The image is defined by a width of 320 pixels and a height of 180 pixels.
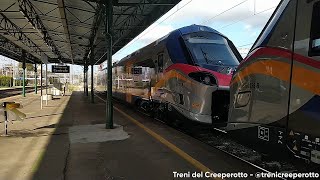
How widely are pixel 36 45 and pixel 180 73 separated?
2635cm

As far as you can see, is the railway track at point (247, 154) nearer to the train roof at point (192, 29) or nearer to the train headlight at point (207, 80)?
the train headlight at point (207, 80)

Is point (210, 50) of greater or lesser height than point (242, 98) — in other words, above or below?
above

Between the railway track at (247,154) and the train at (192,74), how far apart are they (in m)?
0.56

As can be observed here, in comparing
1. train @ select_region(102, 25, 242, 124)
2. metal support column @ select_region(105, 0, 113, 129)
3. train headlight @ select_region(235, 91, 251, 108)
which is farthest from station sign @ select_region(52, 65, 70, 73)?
train headlight @ select_region(235, 91, 251, 108)

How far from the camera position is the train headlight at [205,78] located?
10.2m

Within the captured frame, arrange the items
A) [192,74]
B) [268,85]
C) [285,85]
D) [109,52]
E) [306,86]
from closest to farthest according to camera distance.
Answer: [306,86]
[285,85]
[268,85]
[192,74]
[109,52]

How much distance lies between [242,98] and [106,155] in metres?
3.29

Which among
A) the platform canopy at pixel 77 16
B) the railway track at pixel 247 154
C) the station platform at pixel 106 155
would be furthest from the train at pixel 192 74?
the platform canopy at pixel 77 16

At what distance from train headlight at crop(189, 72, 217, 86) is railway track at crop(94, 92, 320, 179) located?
1.16 meters

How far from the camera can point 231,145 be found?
10008mm

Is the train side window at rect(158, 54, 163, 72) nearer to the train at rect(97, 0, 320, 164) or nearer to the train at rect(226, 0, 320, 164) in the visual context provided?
the train at rect(97, 0, 320, 164)

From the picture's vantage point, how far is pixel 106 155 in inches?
331

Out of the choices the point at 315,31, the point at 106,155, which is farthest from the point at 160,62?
the point at 315,31

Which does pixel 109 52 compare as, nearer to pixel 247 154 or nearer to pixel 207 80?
pixel 207 80
